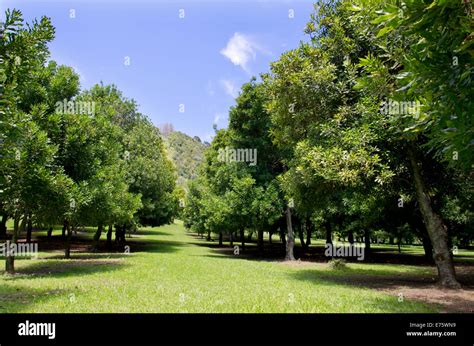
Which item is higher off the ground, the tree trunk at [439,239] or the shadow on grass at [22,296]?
the tree trunk at [439,239]

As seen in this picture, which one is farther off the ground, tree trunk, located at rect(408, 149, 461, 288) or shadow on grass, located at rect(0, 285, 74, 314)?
tree trunk, located at rect(408, 149, 461, 288)

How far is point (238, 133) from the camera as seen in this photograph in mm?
36281

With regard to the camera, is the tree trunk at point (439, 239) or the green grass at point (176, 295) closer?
the green grass at point (176, 295)

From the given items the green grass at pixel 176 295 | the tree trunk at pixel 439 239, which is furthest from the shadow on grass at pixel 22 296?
the tree trunk at pixel 439 239

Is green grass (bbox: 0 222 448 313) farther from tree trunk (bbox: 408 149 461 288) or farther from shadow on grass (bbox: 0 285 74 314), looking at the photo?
tree trunk (bbox: 408 149 461 288)

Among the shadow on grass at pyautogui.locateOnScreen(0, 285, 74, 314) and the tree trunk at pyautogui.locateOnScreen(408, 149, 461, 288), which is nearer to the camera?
the shadow on grass at pyautogui.locateOnScreen(0, 285, 74, 314)

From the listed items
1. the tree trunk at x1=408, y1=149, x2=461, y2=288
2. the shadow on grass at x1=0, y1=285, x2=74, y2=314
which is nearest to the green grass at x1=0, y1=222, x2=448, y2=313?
the shadow on grass at x1=0, y1=285, x2=74, y2=314

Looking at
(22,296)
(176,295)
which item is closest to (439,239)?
(176,295)

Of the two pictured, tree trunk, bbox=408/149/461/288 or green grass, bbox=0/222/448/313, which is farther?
tree trunk, bbox=408/149/461/288

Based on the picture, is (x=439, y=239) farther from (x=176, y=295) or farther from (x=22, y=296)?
(x=22, y=296)

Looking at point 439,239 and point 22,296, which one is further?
point 439,239

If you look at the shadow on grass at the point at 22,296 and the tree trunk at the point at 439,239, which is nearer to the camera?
the shadow on grass at the point at 22,296

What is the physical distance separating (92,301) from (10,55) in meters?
8.47

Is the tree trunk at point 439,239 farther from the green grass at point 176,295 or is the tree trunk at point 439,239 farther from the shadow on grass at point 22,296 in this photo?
the shadow on grass at point 22,296
